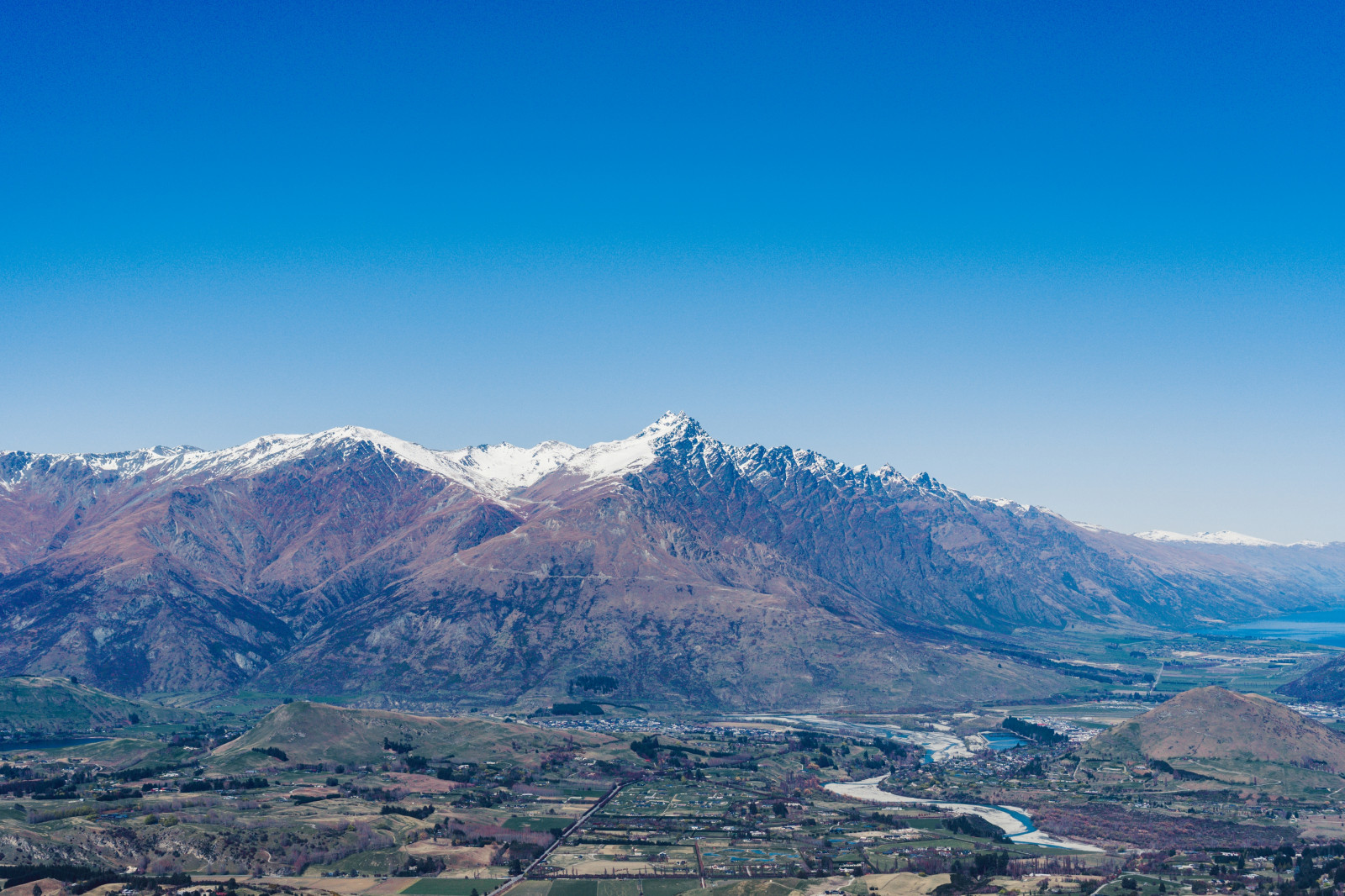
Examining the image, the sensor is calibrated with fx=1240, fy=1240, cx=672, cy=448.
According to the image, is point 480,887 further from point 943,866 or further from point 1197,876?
point 1197,876

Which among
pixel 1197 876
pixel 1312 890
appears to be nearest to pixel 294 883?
pixel 1197 876

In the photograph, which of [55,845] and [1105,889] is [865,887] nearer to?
[1105,889]

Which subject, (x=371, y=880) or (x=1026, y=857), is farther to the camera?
(x=1026, y=857)

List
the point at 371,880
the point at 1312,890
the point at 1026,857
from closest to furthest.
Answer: the point at 1312,890 < the point at 371,880 < the point at 1026,857

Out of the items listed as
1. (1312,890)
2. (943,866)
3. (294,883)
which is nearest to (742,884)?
(943,866)

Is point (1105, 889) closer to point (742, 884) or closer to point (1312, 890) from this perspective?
point (1312, 890)

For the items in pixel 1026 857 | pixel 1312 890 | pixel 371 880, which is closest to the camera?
pixel 1312 890

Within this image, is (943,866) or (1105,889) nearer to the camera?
(1105,889)

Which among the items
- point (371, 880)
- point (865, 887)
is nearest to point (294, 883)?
point (371, 880)
